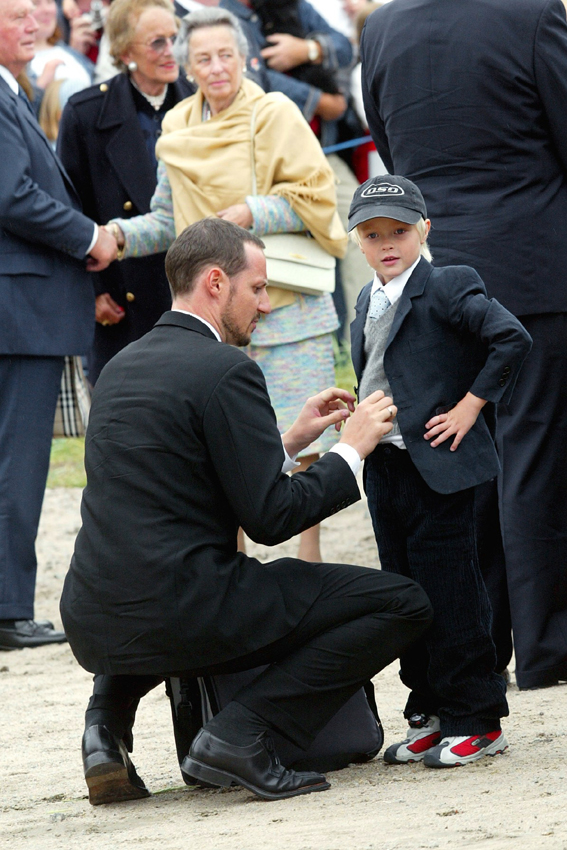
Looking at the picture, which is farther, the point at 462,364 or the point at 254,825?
the point at 462,364

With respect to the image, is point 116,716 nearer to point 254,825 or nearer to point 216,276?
point 254,825

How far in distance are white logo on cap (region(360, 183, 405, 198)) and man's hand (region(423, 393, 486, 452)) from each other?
0.48 metres

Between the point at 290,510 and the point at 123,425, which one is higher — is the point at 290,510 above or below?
below

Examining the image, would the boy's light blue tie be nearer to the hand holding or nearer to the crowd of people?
the crowd of people

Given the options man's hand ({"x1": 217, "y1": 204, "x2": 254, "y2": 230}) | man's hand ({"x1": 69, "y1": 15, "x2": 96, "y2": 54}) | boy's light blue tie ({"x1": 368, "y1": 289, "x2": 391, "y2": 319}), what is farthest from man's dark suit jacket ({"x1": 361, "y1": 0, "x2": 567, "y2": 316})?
man's hand ({"x1": 69, "y1": 15, "x2": 96, "y2": 54})

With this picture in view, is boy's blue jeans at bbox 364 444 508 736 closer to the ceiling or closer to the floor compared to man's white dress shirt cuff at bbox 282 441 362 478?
closer to the floor

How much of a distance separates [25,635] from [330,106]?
3.24 metres

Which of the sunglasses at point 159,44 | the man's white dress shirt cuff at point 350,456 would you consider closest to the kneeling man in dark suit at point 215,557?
the man's white dress shirt cuff at point 350,456

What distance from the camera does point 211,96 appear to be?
4809mm

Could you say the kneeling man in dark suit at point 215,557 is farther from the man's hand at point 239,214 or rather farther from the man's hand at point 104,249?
the man's hand at point 104,249

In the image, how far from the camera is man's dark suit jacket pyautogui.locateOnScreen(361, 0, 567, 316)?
3557 mm

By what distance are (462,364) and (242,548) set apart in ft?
7.31

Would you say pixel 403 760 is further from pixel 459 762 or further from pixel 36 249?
pixel 36 249

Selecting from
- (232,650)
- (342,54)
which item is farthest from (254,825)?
(342,54)
